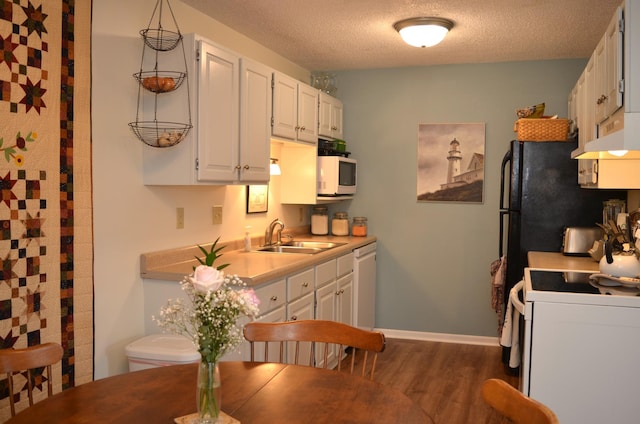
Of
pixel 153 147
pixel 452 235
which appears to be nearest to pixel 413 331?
pixel 452 235

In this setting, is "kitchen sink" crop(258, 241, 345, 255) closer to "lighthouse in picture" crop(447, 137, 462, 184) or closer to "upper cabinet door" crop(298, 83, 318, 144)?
"upper cabinet door" crop(298, 83, 318, 144)

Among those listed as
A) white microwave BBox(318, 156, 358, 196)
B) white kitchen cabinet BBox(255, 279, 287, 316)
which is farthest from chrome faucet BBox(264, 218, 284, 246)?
white kitchen cabinet BBox(255, 279, 287, 316)

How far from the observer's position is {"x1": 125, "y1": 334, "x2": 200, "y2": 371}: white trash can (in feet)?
8.86

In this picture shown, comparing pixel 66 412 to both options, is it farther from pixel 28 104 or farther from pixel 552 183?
pixel 552 183

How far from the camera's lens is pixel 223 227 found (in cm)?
395

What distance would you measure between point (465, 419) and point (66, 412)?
98.4 inches

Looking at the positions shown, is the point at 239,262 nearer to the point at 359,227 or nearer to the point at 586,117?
the point at 359,227

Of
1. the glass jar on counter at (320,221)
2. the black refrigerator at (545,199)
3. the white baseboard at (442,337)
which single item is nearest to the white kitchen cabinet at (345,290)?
the glass jar on counter at (320,221)

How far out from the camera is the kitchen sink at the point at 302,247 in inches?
168

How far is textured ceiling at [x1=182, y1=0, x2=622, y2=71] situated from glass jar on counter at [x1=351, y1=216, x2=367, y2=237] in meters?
1.33

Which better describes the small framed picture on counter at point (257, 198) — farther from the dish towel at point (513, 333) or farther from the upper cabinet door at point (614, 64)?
the upper cabinet door at point (614, 64)

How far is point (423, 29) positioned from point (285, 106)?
102 cm

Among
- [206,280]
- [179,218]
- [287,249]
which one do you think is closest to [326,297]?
[287,249]

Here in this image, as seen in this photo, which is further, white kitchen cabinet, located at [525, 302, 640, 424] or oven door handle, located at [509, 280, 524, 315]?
oven door handle, located at [509, 280, 524, 315]
